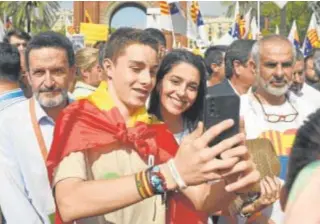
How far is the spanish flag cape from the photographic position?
2789 mm

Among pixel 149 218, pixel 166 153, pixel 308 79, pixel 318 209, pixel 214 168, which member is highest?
pixel 318 209

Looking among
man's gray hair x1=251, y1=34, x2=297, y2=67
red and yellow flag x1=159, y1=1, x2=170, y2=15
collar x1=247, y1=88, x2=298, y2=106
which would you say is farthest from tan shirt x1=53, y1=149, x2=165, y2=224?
red and yellow flag x1=159, y1=1, x2=170, y2=15

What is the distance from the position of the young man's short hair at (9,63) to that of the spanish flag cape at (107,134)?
6.02 feet

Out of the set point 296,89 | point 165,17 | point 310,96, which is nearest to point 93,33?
point 165,17

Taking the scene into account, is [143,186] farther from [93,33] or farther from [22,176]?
[93,33]

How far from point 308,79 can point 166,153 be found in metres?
7.28

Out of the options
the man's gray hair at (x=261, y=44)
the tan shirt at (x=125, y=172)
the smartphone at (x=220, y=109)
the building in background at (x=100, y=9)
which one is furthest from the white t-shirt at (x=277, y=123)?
the building in background at (x=100, y=9)

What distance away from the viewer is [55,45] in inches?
155

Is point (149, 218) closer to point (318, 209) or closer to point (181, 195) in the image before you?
point (181, 195)

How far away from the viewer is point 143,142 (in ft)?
9.39

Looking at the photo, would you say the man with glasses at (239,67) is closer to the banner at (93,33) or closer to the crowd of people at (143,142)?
the crowd of people at (143,142)

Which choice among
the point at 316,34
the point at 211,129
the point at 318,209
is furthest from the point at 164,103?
the point at 316,34

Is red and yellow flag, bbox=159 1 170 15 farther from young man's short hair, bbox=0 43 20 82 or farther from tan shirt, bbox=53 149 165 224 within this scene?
tan shirt, bbox=53 149 165 224

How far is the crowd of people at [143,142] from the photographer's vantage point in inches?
78.5
